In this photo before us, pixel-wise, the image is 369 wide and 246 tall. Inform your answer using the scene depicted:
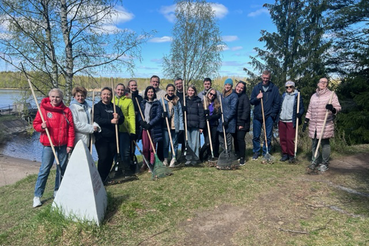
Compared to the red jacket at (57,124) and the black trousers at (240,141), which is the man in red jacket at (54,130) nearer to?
the red jacket at (57,124)

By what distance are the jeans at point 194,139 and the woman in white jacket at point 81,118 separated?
2496 millimetres

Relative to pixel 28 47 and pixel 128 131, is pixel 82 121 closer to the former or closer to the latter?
pixel 128 131

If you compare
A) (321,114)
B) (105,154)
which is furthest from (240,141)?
(105,154)

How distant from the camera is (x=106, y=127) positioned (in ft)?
17.3

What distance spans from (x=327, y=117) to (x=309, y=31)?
9340mm

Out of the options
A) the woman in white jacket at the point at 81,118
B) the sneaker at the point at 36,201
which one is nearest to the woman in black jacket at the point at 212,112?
the woman in white jacket at the point at 81,118

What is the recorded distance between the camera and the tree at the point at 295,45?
12.5 m

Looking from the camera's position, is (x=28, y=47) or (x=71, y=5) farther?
(x=71, y=5)

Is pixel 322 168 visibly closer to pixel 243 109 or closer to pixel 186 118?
pixel 243 109

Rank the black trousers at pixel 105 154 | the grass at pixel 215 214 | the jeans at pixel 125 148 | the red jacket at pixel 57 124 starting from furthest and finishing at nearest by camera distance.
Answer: the jeans at pixel 125 148 < the black trousers at pixel 105 154 < the red jacket at pixel 57 124 < the grass at pixel 215 214

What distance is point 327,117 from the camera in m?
5.70

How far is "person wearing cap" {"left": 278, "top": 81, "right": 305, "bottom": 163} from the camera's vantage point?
20.6 feet

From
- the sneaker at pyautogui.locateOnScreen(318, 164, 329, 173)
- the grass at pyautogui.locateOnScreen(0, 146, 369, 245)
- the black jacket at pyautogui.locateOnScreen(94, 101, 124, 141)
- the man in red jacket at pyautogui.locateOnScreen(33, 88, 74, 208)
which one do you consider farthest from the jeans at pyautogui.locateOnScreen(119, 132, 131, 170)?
the sneaker at pyautogui.locateOnScreen(318, 164, 329, 173)

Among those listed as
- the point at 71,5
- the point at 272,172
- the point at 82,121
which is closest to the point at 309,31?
the point at 272,172
